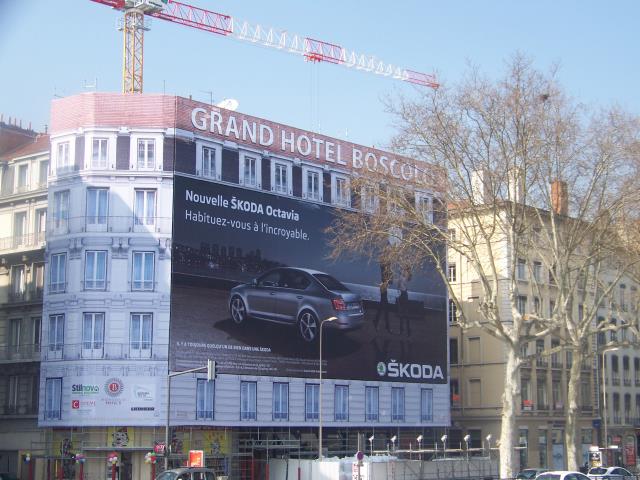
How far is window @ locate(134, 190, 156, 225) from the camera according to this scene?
61.9m

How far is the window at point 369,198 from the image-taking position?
49.7 metres

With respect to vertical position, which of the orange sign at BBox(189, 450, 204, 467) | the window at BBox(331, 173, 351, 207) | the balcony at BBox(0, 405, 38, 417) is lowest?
the orange sign at BBox(189, 450, 204, 467)

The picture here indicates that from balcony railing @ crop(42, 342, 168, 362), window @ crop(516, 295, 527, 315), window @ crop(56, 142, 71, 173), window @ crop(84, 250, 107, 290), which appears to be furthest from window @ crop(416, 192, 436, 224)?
window @ crop(516, 295, 527, 315)

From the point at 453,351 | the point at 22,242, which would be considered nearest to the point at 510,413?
the point at 22,242

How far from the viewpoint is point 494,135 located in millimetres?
46312

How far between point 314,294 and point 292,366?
4.90 meters

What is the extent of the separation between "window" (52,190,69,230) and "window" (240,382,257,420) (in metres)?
14.7

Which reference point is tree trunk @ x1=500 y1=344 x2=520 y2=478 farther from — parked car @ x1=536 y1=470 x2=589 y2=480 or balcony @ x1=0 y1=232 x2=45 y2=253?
balcony @ x1=0 y1=232 x2=45 y2=253

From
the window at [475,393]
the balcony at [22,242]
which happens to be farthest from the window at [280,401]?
the window at [475,393]

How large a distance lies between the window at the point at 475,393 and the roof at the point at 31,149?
38962 mm

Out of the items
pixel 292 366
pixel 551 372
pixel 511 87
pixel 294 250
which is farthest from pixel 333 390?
pixel 511 87

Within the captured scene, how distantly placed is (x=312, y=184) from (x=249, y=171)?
5.29 meters

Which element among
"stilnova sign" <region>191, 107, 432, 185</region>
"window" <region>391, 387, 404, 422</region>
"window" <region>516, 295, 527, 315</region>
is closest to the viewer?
"stilnova sign" <region>191, 107, 432, 185</region>

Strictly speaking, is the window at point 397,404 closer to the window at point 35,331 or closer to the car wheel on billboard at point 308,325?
the car wheel on billboard at point 308,325
